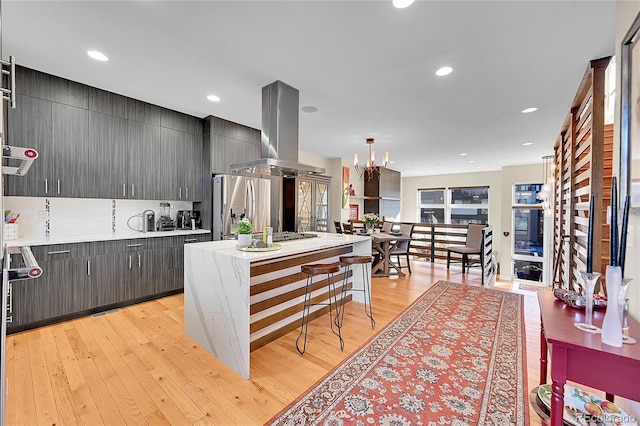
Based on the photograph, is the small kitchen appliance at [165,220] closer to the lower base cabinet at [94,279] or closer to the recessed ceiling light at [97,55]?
the lower base cabinet at [94,279]

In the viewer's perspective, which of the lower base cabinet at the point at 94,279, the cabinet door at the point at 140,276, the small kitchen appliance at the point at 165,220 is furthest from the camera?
the small kitchen appliance at the point at 165,220

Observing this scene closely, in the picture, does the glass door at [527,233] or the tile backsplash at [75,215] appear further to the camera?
the glass door at [527,233]

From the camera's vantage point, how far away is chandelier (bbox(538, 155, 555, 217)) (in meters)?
5.76

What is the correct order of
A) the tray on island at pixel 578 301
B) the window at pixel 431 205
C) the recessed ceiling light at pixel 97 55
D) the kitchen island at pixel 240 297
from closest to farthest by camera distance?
the tray on island at pixel 578 301, the kitchen island at pixel 240 297, the recessed ceiling light at pixel 97 55, the window at pixel 431 205

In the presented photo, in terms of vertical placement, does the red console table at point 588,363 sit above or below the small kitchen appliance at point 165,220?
below

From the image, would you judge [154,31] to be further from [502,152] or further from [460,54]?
[502,152]

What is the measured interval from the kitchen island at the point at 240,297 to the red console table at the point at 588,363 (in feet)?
5.82

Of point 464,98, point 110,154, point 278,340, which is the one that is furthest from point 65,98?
point 464,98

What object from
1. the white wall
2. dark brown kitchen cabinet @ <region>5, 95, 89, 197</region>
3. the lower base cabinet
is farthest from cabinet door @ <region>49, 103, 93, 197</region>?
the white wall

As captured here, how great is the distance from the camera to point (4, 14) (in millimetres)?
2057

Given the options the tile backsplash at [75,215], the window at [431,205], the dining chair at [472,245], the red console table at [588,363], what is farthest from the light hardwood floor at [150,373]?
the window at [431,205]

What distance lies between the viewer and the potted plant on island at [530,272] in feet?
26.0

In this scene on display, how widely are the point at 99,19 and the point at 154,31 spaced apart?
14.5 inches

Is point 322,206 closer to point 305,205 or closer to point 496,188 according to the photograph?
point 305,205
